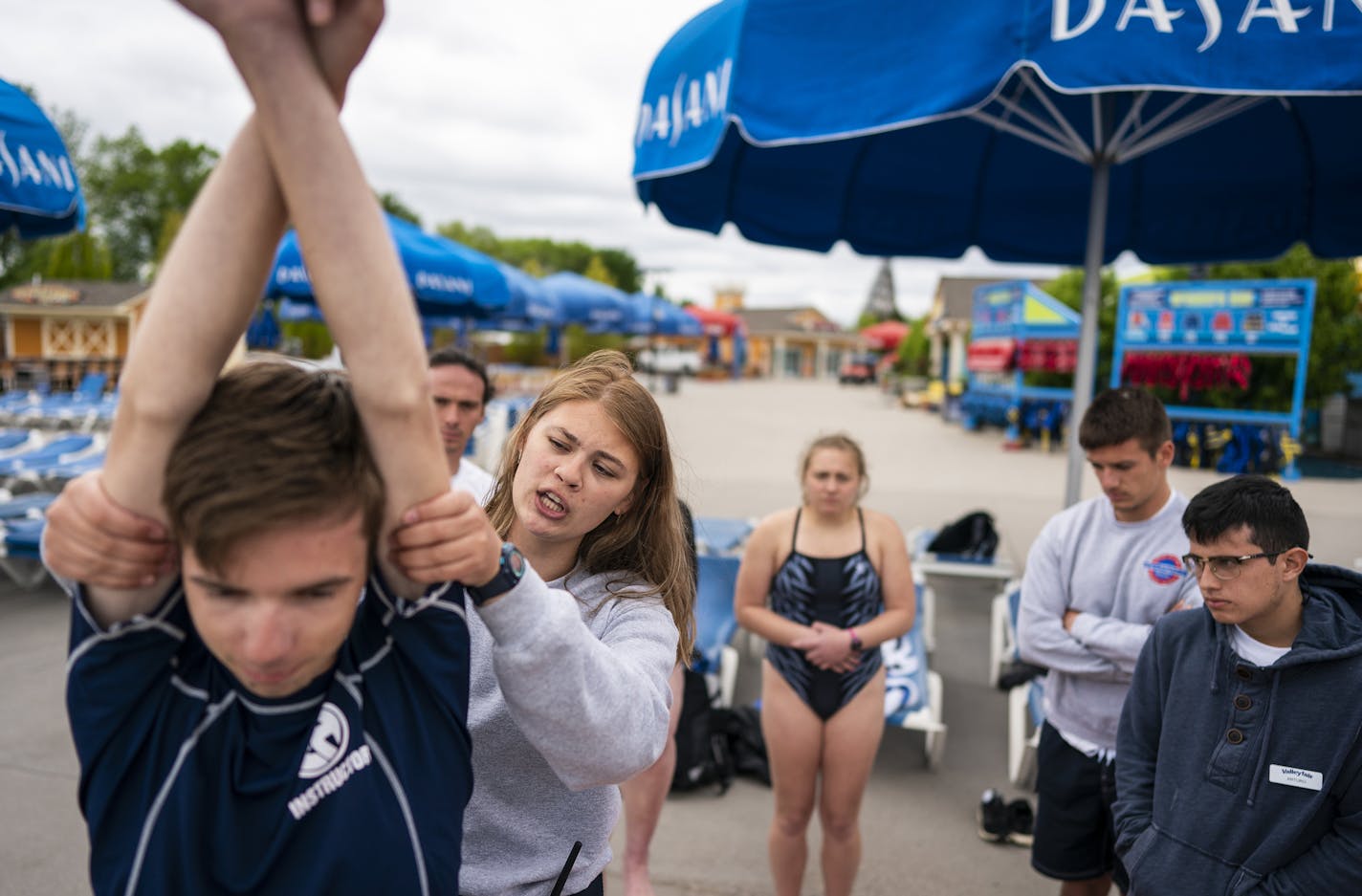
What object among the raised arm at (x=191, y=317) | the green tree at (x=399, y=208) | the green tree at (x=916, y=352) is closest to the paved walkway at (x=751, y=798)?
the raised arm at (x=191, y=317)

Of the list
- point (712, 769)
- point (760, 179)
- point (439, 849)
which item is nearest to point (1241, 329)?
point (760, 179)

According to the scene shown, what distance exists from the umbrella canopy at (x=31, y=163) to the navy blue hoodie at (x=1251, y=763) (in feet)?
16.6

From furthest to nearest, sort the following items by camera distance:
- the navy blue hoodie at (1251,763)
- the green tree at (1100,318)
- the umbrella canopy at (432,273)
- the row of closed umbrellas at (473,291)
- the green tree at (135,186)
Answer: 1. the green tree at (135,186)
2. the green tree at (1100,318)
3. the row of closed umbrellas at (473,291)
4. the umbrella canopy at (432,273)
5. the navy blue hoodie at (1251,763)

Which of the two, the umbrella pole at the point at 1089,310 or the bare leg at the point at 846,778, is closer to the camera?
the bare leg at the point at 846,778

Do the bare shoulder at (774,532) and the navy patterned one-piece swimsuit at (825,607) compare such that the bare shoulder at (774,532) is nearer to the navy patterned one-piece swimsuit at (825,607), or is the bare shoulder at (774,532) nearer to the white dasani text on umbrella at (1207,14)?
the navy patterned one-piece swimsuit at (825,607)

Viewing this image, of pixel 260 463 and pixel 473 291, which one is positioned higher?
pixel 473 291

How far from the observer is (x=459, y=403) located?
3.67 m

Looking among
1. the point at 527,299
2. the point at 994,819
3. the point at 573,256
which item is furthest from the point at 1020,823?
the point at 573,256

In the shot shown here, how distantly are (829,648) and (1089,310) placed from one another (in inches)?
88.5

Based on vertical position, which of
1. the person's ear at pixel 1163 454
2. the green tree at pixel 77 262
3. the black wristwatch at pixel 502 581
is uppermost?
the green tree at pixel 77 262

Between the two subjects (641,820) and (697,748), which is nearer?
(641,820)

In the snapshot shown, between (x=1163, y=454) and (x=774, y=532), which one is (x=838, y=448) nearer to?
(x=774, y=532)

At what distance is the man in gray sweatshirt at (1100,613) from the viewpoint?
8.46 ft

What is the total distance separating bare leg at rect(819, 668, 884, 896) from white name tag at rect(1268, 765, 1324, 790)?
4.14 ft
